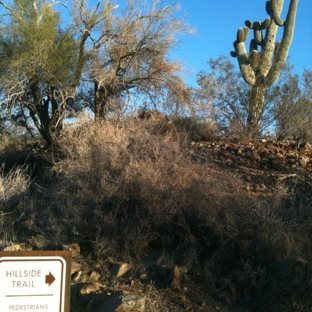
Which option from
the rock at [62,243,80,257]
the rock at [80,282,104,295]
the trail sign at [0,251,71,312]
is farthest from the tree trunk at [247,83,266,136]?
the trail sign at [0,251,71,312]

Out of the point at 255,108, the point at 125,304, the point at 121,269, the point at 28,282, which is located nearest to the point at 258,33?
the point at 255,108

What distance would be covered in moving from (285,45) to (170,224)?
1136cm

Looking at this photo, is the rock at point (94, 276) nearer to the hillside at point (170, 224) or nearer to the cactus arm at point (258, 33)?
the hillside at point (170, 224)

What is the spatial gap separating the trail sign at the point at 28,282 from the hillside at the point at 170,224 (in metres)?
2.61

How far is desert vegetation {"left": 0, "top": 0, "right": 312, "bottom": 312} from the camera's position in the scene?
22.3ft

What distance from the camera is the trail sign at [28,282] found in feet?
11.4

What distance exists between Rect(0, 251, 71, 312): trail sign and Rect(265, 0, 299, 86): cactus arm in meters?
14.1

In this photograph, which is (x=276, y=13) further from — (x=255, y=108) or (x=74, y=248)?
(x=74, y=248)

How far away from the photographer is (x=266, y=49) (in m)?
17.3

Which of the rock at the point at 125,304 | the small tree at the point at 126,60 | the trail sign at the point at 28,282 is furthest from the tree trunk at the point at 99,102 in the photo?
the trail sign at the point at 28,282

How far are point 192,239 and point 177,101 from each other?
8336 mm

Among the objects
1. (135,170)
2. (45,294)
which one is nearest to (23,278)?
(45,294)

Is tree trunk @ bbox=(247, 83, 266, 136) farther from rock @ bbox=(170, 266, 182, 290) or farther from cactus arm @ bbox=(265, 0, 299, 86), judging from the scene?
rock @ bbox=(170, 266, 182, 290)

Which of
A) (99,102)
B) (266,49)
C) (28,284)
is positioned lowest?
(28,284)
